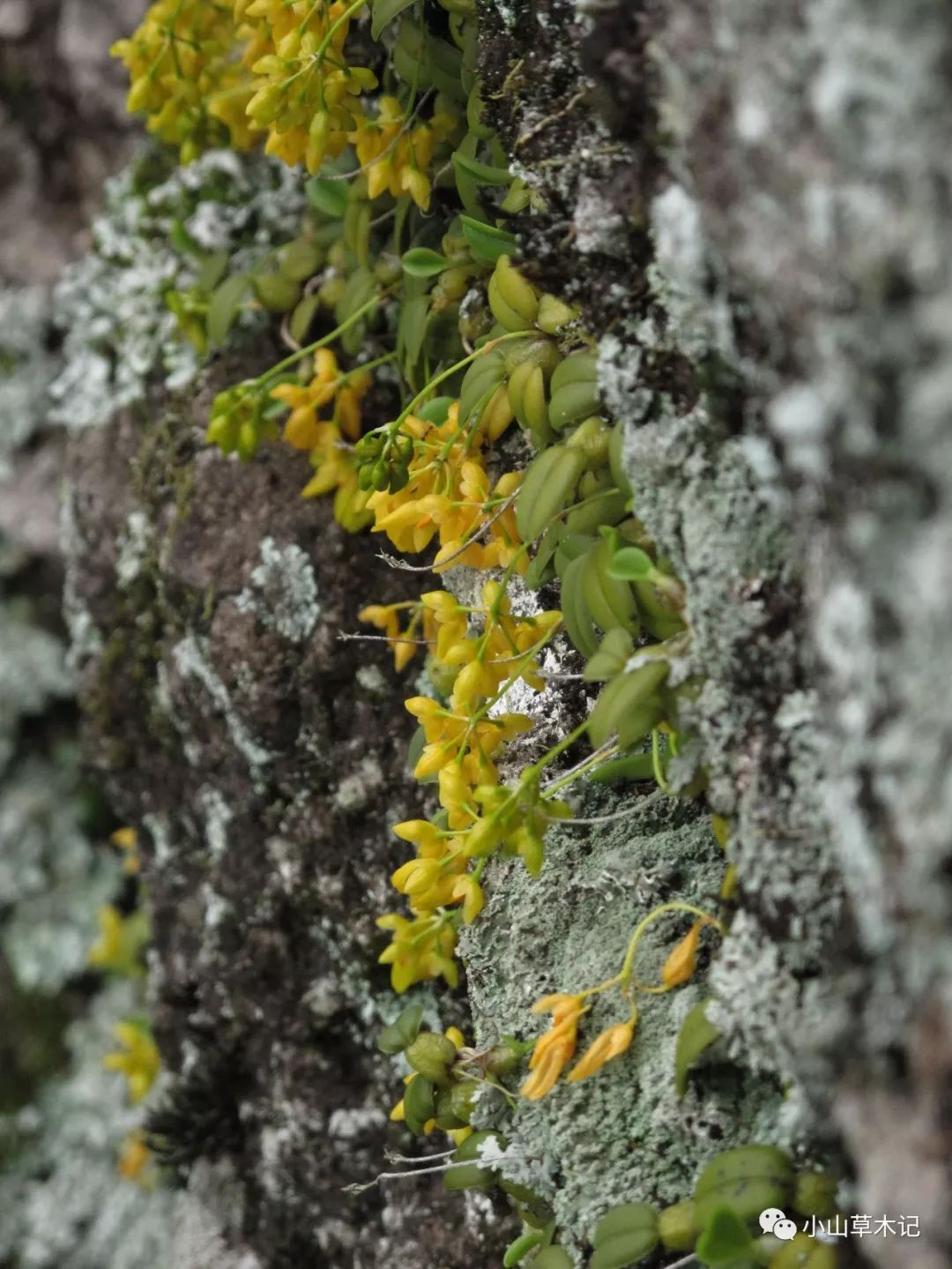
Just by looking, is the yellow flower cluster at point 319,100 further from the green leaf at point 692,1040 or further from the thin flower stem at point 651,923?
the green leaf at point 692,1040

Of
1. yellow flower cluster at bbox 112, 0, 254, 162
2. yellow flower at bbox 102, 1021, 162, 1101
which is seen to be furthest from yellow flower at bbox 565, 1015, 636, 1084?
yellow flower at bbox 102, 1021, 162, 1101

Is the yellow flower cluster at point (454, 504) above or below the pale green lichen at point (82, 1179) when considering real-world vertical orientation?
above

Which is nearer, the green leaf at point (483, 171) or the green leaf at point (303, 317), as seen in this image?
the green leaf at point (483, 171)

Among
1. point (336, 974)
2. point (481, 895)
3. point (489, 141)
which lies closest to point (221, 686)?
point (336, 974)

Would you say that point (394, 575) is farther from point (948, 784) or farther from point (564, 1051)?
point (948, 784)

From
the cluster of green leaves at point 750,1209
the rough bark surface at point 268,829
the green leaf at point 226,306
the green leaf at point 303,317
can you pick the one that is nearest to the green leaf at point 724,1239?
the cluster of green leaves at point 750,1209
